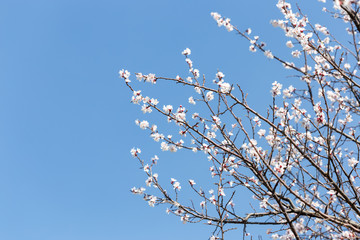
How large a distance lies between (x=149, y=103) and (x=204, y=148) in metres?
1.01

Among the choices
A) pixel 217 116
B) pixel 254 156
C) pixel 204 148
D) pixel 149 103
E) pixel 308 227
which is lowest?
pixel 308 227

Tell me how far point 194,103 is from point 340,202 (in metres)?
2.38

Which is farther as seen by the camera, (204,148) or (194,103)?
(194,103)

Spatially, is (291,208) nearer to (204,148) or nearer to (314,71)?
(204,148)

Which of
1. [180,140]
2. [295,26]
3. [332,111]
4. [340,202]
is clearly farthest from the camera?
[332,111]

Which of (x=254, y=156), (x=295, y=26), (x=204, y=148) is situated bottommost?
(x=254, y=156)

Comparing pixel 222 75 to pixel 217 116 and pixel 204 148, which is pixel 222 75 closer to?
pixel 217 116

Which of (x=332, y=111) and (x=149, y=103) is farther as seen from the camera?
(x=332, y=111)

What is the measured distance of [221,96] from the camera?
13.9 feet

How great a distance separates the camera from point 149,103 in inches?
183

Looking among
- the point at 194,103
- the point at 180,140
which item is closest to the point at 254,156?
the point at 180,140

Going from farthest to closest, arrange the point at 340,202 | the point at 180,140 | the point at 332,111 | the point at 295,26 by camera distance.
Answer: the point at 332,111 → the point at 295,26 → the point at 180,140 → the point at 340,202

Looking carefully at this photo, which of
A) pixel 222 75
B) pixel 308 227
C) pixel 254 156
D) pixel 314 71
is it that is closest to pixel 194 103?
pixel 222 75

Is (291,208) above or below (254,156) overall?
below
